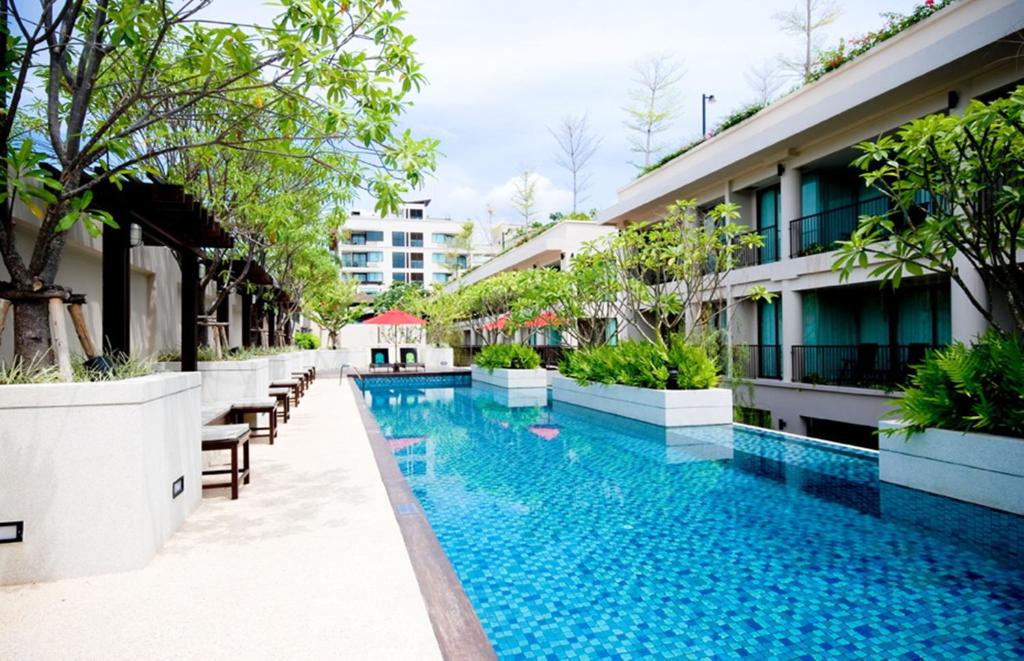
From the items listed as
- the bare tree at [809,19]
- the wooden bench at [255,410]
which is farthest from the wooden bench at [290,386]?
the bare tree at [809,19]

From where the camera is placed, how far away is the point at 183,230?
27.6 ft

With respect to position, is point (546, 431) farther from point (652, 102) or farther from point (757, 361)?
point (652, 102)

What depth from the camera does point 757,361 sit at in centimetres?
1616

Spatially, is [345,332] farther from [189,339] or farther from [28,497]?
[28,497]

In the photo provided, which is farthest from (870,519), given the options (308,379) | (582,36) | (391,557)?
(308,379)

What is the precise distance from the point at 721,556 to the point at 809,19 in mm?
26125

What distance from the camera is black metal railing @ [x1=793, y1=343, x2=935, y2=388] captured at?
12617 mm

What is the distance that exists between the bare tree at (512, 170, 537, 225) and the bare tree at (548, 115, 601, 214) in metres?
6.58

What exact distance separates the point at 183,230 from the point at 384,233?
5658 centimetres

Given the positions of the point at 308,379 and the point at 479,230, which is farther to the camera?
the point at 479,230

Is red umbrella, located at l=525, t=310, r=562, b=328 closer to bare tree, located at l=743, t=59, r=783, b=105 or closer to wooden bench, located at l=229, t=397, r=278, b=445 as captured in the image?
wooden bench, located at l=229, t=397, r=278, b=445

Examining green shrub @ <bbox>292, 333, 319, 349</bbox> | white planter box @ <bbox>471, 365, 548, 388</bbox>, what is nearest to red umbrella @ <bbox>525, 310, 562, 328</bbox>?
white planter box @ <bbox>471, 365, 548, 388</bbox>

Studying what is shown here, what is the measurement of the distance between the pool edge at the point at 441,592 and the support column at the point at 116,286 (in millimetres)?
3489

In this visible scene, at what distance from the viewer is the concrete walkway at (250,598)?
9.71 feet
